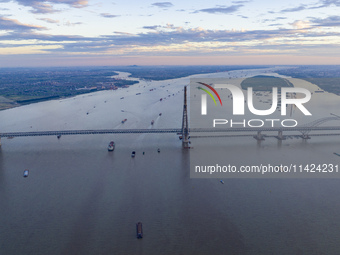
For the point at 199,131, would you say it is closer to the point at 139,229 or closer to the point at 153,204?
the point at 153,204

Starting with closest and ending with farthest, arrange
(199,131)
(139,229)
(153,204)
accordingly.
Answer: (139,229)
(153,204)
(199,131)

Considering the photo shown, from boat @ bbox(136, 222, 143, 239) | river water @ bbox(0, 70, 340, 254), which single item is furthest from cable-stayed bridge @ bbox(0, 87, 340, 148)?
boat @ bbox(136, 222, 143, 239)

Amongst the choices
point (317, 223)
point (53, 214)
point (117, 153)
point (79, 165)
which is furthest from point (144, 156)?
point (317, 223)

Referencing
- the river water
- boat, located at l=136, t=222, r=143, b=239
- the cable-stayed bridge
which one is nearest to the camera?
the river water

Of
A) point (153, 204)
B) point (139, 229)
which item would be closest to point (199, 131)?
point (153, 204)

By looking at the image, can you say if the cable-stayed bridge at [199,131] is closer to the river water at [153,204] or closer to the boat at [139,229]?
the river water at [153,204]

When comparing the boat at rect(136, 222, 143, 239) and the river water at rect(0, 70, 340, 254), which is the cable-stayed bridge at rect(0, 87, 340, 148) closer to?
the river water at rect(0, 70, 340, 254)

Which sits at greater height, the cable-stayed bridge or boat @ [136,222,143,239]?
the cable-stayed bridge

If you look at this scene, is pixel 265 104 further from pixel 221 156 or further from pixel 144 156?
pixel 144 156

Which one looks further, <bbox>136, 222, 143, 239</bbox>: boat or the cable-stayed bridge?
the cable-stayed bridge
